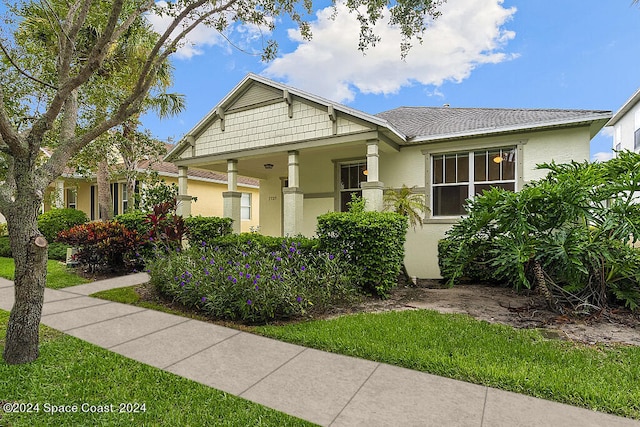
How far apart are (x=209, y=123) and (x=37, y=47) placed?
4.74 meters

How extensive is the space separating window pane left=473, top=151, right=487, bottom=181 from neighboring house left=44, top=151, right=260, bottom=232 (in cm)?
1133

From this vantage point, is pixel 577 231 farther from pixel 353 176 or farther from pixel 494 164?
pixel 353 176

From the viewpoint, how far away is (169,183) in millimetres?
16391

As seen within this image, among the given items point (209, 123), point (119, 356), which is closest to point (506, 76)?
point (209, 123)

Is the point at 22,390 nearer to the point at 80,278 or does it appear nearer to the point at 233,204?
the point at 80,278

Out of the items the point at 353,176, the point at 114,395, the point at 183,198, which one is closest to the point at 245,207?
the point at 183,198

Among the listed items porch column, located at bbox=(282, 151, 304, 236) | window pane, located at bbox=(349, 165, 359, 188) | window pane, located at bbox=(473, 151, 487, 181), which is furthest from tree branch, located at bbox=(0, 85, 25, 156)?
window pane, located at bbox=(473, 151, 487, 181)

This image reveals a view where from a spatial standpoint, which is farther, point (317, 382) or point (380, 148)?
point (380, 148)

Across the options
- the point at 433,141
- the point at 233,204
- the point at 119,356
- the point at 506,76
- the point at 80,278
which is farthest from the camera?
the point at 506,76

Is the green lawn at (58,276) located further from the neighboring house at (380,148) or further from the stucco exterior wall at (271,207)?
the stucco exterior wall at (271,207)

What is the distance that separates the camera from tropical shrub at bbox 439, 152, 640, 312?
4.71 metres

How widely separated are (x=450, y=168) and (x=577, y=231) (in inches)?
168

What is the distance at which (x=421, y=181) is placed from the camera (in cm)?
Result: 908

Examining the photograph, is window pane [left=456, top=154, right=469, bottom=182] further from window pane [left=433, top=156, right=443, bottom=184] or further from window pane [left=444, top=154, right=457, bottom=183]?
window pane [left=433, top=156, right=443, bottom=184]
